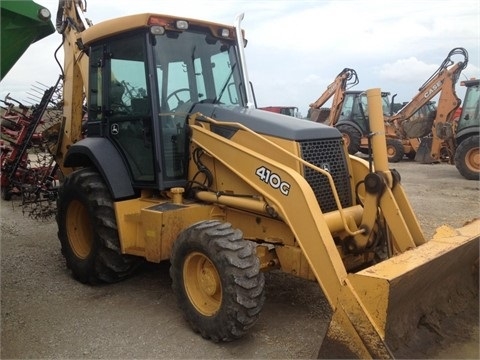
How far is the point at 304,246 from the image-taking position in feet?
11.1

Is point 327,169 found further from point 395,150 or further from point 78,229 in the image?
point 395,150

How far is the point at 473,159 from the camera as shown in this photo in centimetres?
1182

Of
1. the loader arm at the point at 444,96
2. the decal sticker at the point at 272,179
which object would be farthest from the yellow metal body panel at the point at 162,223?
the loader arm at the point at 444,96

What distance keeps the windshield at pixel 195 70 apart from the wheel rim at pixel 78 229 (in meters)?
1.60

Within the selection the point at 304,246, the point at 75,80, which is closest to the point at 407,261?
the point at 304,246

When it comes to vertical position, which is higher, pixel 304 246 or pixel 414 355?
pixel 304 246

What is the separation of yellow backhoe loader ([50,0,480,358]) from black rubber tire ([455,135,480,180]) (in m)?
8.53

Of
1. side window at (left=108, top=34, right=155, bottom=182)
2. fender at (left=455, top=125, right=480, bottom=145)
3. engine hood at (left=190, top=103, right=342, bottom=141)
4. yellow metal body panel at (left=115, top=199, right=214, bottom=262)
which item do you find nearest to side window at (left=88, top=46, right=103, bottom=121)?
side window at (left=108, top=34, right=155, bottom=182)

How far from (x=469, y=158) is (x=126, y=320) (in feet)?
33.7

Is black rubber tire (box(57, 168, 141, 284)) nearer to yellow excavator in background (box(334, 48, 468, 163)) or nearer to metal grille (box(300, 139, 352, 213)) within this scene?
metal grille (box(300, 139, 352, 213))

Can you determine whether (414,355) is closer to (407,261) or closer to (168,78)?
(407,261)

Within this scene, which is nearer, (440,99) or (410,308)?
(410,308)

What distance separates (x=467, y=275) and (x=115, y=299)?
10.0 ft

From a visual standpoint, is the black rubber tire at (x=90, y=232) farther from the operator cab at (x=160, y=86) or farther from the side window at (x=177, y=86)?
the side window at (x=177, y=86)
